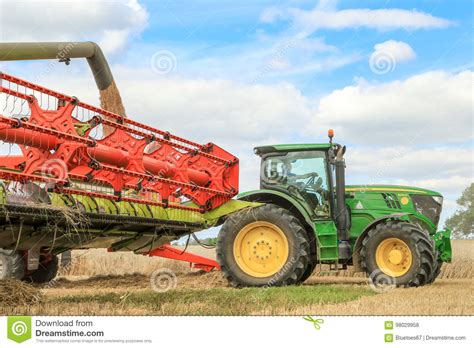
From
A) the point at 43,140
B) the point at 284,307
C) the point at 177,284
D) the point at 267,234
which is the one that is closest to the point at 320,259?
the point at 267,234

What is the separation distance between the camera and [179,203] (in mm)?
8656

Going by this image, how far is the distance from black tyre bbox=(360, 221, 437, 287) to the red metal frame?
2.04 m

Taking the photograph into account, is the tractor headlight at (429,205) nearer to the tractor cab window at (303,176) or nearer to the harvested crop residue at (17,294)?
the tractor cab window at (303,176)

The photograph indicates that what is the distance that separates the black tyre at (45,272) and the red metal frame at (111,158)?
3581 mm

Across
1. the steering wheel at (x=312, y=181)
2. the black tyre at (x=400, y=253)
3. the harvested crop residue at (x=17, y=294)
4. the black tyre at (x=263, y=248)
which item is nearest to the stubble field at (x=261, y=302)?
the harvested crop residue at (x=17, y=294)

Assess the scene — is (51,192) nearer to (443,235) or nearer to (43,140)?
(43,140)

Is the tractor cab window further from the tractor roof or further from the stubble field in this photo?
the stubble field

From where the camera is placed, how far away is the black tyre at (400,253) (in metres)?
8.93

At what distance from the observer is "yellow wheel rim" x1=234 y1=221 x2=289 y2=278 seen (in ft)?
30.4

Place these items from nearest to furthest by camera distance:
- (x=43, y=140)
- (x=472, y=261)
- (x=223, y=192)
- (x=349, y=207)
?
(x=43, y=140)
(x=223, y=192)
(x=349, y=207)
(x=472, y=261)

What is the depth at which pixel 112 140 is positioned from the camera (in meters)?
7.26

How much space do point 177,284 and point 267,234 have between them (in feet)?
5.78
